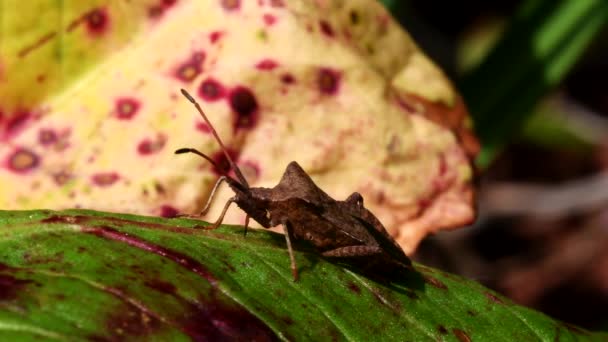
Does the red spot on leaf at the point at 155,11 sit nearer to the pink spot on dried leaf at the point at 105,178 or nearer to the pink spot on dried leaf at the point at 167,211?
the pink spot on dried leaf at the point at 105,178

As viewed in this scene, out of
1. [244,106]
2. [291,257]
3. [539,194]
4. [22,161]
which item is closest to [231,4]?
[244,106]

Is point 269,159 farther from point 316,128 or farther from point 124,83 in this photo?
point 124,83

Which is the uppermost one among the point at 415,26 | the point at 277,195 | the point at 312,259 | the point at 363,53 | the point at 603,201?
the point at 415,26

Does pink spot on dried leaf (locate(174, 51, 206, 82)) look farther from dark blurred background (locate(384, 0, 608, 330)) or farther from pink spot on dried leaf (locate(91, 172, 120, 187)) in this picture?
dark blurred background (locate(384, 0, 608, 330))

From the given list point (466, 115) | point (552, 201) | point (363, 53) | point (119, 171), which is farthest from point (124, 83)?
A: point (552, 201)

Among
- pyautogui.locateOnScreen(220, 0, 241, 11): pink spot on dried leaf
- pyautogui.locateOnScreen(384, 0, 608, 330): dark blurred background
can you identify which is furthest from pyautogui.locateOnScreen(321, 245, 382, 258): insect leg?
pyautogui.locateOnScreen(384, 0, 608, 330): dark blurred background

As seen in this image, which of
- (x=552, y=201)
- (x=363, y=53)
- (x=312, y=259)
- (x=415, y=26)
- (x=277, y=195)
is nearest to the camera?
(x=312, y=259)
